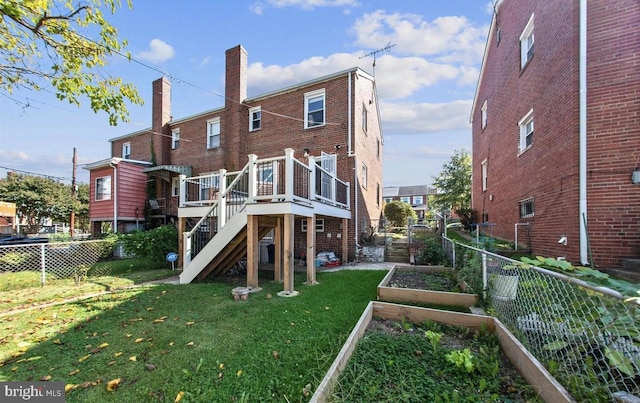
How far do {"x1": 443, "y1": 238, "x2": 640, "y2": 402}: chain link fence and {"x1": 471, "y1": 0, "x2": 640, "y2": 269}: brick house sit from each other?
125 inches

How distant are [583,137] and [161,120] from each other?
60.1 feet

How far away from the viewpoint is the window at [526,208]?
807 cm

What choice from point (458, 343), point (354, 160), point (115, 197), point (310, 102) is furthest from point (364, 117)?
point (115, 197)

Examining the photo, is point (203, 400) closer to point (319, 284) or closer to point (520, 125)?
point (319, 284)

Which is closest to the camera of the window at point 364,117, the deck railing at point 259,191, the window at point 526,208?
the deck railing at point 259,191

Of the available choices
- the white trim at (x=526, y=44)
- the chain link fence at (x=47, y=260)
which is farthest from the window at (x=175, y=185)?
the white trim at (x=526, y=44)

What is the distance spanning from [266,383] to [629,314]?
2.89 m

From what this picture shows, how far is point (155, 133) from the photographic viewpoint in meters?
16.1

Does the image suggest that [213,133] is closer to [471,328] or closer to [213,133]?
[213,133]

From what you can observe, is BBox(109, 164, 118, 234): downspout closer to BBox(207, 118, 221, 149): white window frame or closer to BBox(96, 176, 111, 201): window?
BBox(96, 176, 111, 201): window

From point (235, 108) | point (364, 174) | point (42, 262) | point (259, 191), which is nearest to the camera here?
point (42, 262)

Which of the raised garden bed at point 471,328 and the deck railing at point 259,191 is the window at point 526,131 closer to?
the deck railing at point 259,191

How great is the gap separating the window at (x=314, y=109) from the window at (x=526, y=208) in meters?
7.78

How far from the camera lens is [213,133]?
14500 mm
